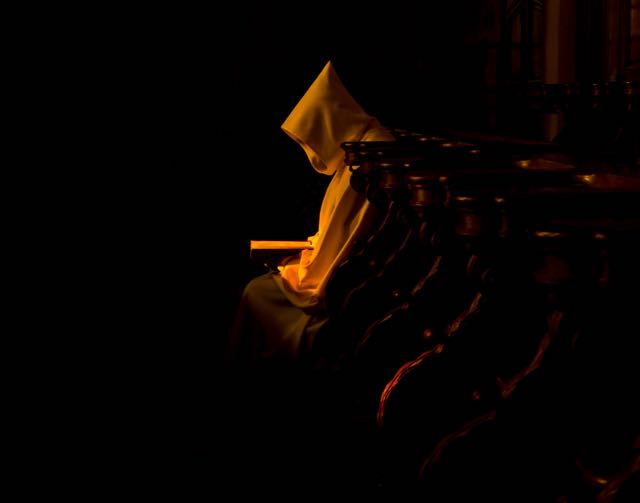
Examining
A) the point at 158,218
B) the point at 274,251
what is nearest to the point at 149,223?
the point at 158,218

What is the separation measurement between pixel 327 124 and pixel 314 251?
2.60 ft

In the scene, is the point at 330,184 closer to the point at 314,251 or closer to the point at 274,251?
the point at 314,251

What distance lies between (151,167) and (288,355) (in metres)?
2.71

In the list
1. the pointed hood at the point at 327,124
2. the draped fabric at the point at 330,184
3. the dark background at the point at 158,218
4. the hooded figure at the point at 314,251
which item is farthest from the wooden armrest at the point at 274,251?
the dark background at the point at 158,218

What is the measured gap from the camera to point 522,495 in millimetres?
2469

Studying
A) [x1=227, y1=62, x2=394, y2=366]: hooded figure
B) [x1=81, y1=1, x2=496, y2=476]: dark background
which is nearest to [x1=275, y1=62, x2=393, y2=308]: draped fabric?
[x1=227, y1=62, x2=394, y2=366]: hooded figure

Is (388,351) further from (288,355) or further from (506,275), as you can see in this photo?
(506,275)

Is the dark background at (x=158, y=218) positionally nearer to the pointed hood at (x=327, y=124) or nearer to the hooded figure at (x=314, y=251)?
the hooded figure at (x=314, y=251)

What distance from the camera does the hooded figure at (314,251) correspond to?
16.5ft

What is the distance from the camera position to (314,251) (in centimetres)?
526

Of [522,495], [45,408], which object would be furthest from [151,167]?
[522,495]

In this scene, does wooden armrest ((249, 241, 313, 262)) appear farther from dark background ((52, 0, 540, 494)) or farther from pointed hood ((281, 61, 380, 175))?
dark background ((52, 0, 540, 494))

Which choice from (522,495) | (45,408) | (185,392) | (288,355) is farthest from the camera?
(288,355)

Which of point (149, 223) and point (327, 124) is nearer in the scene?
point (149, 223)
